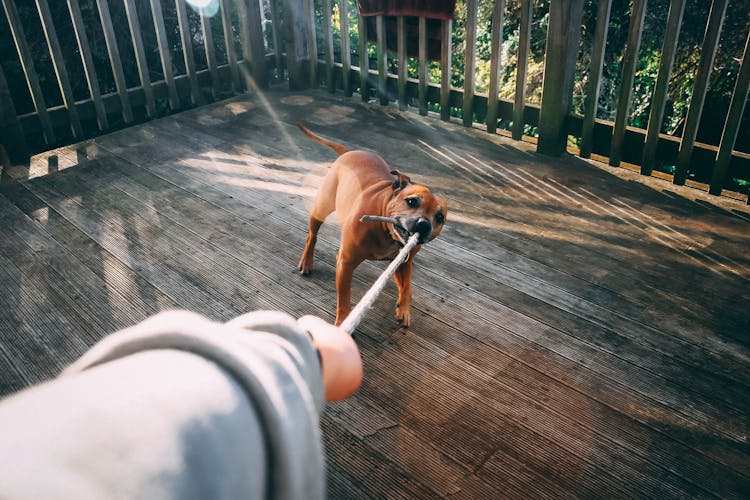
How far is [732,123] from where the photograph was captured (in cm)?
375

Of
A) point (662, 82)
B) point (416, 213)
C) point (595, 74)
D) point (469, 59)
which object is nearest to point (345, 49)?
point (469, 59)

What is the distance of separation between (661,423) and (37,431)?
235 centimetres

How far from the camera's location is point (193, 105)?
6.02m

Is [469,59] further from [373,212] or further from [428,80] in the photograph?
[373,212]

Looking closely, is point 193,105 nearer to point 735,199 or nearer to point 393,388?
point 393,388

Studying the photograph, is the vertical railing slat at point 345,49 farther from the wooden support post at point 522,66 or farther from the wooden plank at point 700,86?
the wooden plank at point 700,86

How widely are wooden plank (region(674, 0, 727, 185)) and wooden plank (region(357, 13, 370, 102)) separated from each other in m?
3.00

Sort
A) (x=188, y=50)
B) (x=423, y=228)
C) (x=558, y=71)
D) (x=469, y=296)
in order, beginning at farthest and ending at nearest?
(x=188, y=50), (x=558, y=71), (x=469, y=296), (x=423, y=228)

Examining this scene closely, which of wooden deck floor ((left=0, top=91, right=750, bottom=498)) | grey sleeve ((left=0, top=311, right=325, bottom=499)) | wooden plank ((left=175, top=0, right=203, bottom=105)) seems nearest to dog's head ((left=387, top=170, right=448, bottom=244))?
wooden deck floor ((left=0, top=91, right=750, bottom=498))

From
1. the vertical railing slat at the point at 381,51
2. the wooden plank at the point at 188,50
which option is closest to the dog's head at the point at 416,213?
the vertical railing slat at the point at 381,51

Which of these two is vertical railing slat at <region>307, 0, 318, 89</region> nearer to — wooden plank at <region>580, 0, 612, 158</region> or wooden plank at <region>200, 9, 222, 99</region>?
wooden plank at <region>200, 9, 222, 99</region>

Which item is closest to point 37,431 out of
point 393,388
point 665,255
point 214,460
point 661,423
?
point 214,460

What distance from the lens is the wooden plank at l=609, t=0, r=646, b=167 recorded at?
3.94 metres

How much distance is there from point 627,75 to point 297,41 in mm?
3539
